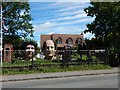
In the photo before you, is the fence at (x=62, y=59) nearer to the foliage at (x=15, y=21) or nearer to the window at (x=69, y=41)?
the foliage at (x=15, y=21)

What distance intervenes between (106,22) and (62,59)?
437 inches

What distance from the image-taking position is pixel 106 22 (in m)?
37.1

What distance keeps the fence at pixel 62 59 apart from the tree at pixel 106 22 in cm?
438

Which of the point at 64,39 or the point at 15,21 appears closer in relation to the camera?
the point at 15,21

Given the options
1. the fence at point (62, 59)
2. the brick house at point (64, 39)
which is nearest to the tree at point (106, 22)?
the fence at point (62, 59)

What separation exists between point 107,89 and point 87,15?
2527cm

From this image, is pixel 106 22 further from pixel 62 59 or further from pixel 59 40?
pixel 59 40

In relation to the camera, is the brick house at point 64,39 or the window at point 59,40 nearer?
the brick house at point 64,39

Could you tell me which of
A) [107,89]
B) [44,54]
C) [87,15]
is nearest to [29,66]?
[44,54]

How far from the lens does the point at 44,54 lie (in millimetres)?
31953

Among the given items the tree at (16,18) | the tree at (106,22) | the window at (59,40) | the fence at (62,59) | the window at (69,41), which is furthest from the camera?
the window at (69,41)

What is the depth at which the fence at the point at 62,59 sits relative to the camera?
2569 cm

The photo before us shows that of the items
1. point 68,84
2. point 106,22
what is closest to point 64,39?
point 106,22

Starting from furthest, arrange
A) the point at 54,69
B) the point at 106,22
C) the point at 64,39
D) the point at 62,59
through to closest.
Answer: the point at 64,39
the point at 106,22
the point at 62,59
the point at 54,69
